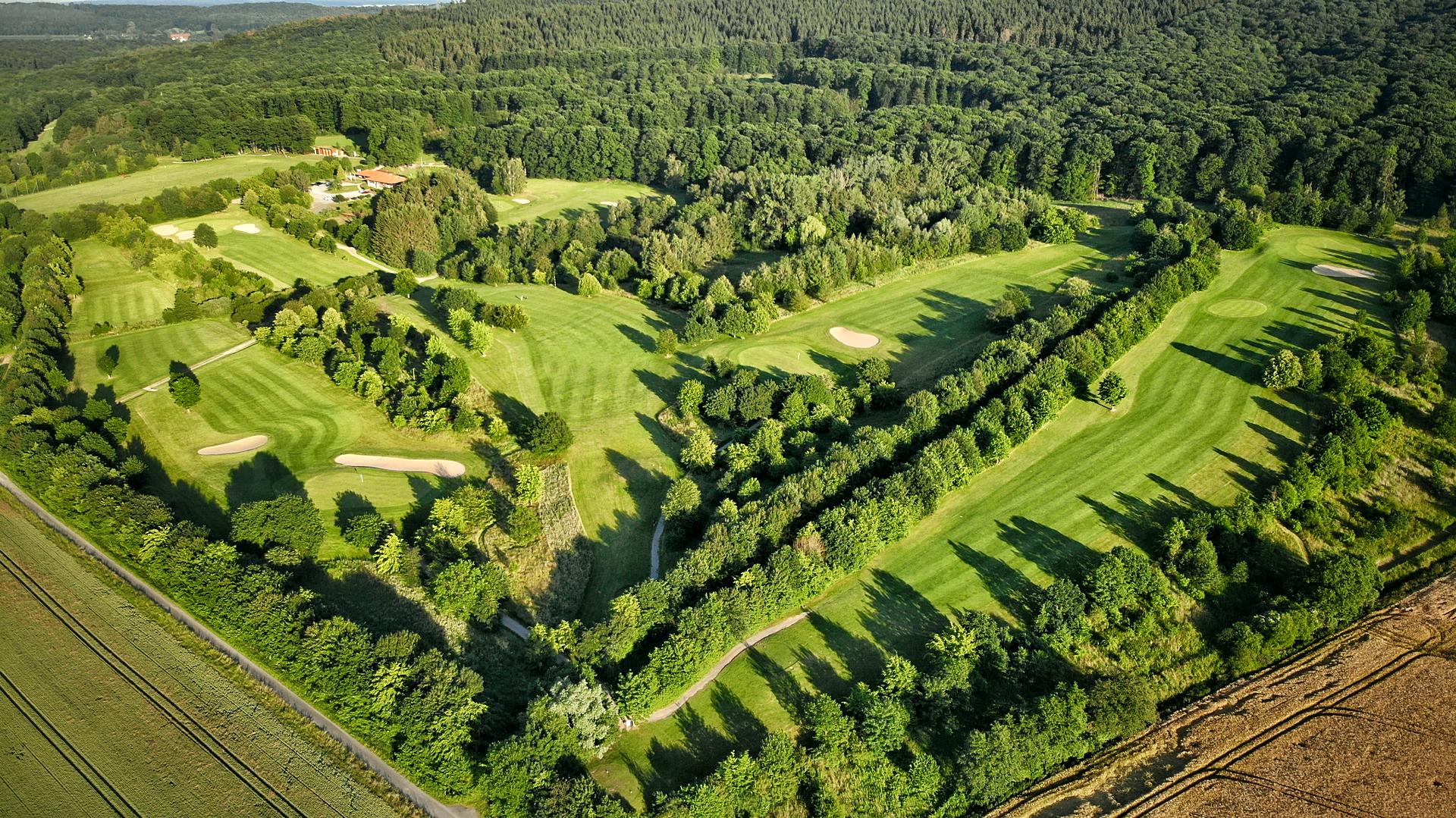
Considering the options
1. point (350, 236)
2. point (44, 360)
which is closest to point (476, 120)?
point (350, 236)

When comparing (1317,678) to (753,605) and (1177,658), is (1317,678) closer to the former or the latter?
(1177,658)

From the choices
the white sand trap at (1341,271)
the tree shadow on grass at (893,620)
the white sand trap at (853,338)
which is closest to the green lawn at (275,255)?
the white sand trap at (853,338)

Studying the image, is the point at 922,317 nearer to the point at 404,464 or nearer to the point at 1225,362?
the point at 1225,362

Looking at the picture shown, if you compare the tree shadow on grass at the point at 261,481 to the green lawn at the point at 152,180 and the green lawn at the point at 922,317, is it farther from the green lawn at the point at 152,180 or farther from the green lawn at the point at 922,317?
the green lawn at the point at 152,180

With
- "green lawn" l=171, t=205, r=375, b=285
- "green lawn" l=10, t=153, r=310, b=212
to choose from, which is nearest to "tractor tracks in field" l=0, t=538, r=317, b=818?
"green lawn" l=171, t=205, r=375, b=285

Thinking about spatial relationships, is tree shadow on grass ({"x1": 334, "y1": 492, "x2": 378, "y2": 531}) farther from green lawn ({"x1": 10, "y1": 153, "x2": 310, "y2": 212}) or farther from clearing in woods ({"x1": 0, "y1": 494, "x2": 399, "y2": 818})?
green lawn ({"x1": 10, "y1": 153, "x2": 310, "y2": 212})

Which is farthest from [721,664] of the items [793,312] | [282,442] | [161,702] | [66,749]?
[793,312]

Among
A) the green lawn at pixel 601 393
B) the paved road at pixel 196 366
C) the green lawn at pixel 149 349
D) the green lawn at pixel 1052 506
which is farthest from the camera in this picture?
→ the green lawn at pixel 149 349
